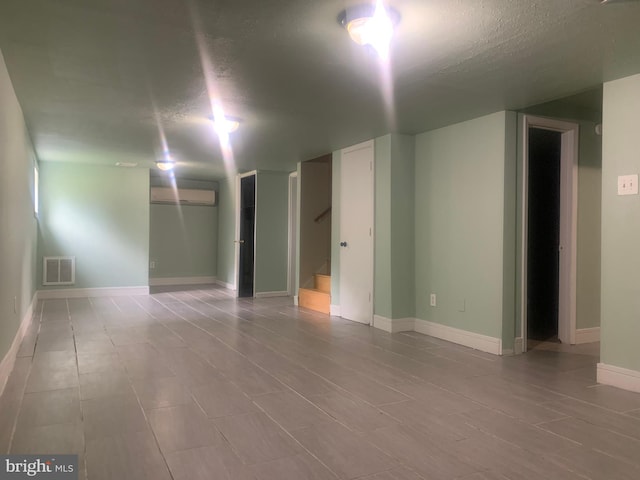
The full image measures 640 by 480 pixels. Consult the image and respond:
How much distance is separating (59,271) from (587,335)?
701 cm

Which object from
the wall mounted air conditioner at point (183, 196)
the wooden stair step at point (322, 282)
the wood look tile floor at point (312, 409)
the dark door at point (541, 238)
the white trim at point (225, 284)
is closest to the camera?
the wood look tile floor at point (312, 409)

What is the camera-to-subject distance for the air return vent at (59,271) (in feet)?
23.1

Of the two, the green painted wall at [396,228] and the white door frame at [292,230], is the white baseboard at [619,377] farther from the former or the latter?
the white door frame at [292,230]

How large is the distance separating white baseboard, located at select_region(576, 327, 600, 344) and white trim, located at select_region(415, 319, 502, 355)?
101 centimetres

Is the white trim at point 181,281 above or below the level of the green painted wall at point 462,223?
below

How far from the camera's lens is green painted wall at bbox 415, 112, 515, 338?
399cm

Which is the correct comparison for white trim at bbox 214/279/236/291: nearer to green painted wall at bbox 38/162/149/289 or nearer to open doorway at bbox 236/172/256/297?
open doorway at bbox 236/172/256/297

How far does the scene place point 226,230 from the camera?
921cm

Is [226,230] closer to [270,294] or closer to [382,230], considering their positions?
[270,294]

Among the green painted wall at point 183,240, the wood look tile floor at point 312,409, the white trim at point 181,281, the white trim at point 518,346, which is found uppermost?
the green painted wall at point 183,240

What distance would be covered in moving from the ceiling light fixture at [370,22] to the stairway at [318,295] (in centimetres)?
415

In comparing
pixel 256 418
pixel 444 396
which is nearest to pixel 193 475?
pixel 256 418

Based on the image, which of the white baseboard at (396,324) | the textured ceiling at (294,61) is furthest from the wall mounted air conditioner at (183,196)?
the white baseboard at (396,324)

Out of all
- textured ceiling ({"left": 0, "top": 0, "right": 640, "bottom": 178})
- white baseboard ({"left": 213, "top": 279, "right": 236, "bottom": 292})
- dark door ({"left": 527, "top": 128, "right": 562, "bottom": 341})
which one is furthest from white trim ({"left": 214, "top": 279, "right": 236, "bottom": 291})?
dark door ({"left": 527, "top": 128, "right": 562, "bottom": 341})
